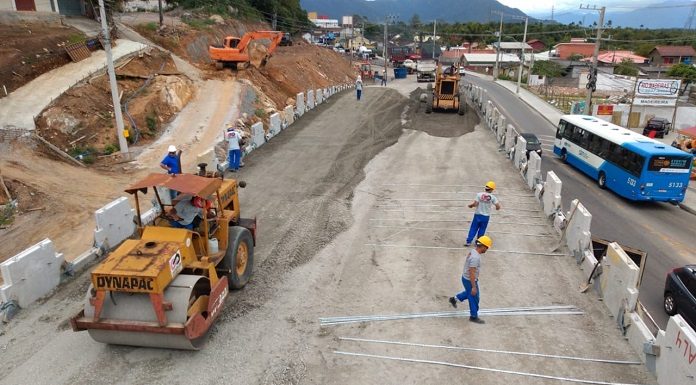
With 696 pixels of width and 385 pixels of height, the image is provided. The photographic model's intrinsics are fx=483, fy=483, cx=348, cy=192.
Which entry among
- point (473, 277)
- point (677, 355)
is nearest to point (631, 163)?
point (473, 277)

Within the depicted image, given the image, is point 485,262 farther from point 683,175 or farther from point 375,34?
point 375,34

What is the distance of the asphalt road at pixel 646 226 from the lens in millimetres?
13128

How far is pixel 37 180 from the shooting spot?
1544cm

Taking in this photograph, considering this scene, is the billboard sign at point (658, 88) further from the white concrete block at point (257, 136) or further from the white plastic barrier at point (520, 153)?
the white concrete block at point (257, 136)

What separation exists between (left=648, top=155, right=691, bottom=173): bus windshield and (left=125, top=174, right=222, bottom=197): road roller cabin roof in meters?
16.9

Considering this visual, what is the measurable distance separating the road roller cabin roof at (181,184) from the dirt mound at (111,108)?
12.1 m

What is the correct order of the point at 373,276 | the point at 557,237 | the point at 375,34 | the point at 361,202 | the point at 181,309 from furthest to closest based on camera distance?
the point at 375,34 < the point at 361,202 < the point at 557,237 < the point at 373,276 < the point at 181,309

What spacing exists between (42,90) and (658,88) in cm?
4197

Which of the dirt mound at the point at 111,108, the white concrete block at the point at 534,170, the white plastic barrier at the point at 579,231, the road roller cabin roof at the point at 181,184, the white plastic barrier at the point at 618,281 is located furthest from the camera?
the dirt mound at the point at 111,108

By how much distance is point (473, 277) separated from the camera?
26.8 feet

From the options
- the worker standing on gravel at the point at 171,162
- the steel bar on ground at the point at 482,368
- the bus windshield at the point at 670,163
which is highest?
the worker standing on gravel at the point at 171,162

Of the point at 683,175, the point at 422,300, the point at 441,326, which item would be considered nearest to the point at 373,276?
the point at 422,300

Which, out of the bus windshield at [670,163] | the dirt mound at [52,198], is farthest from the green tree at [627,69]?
the dirt mound at [52,198]

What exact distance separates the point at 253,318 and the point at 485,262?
5.33 meters
